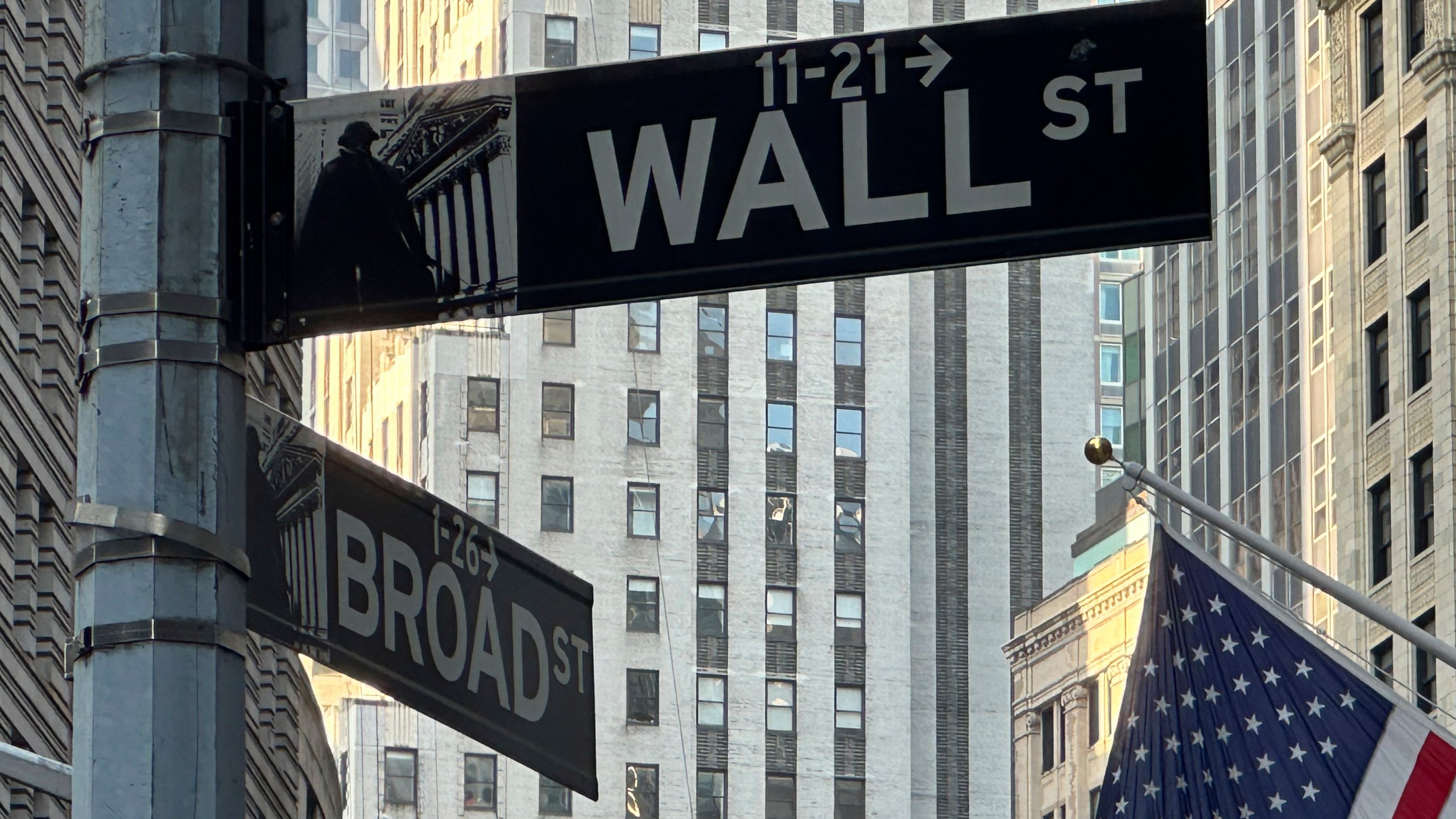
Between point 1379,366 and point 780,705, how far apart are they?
51586 millimetres

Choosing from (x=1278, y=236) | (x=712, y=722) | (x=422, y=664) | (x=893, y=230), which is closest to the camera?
(x=893, y=230)

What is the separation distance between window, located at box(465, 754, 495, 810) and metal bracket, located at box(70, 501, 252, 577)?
9948cm

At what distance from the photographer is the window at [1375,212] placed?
59688mm

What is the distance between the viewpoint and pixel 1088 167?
16.3 ft

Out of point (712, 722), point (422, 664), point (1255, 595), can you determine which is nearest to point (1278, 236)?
point (712, 722)

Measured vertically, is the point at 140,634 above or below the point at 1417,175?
below

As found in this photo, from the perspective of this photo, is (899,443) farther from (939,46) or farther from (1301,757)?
(939,46)

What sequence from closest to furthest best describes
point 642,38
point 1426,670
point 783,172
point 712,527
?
point 783,172 → point 1426,670 → point 712,527 → point 642,38

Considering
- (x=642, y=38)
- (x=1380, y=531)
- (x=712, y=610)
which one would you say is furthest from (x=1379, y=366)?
(x=642, y=38)

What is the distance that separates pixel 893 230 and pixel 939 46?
1.09 feet

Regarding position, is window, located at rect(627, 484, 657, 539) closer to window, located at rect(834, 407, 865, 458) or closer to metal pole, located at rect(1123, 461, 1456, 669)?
window, located at rect(834, 407, 865, 458)

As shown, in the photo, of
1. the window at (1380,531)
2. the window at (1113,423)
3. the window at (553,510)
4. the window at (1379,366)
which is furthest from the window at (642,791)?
the window at (1380,531)

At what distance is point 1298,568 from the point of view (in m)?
21.6

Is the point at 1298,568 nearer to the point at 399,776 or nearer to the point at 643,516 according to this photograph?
the point at 399,776
